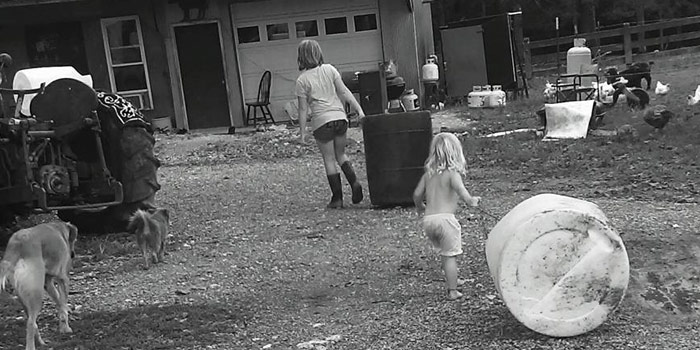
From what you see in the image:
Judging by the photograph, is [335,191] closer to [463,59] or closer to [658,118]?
[658,118]

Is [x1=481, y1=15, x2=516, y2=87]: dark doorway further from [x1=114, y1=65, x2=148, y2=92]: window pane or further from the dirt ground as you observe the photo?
the dirt ground

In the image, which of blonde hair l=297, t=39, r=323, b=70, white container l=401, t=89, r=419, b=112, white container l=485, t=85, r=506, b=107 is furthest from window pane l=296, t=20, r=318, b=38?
blonde hair l=297, t=39, r=323, b=70

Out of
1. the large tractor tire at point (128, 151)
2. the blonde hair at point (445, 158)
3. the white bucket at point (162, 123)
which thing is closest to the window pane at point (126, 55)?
the white bucket at point (162, 123)

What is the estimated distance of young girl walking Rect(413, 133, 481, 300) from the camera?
4977 millimetres

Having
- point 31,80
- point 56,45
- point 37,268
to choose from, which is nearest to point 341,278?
point 37,268

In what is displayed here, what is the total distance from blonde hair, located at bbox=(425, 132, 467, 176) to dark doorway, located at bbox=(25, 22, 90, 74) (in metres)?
13.4

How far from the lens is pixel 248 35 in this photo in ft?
57.3

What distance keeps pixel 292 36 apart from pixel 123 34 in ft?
12.1

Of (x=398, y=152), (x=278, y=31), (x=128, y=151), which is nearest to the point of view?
(x=128, y=151)

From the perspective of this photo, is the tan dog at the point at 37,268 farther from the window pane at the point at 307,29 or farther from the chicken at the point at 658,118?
the window pane at the point at 307,29

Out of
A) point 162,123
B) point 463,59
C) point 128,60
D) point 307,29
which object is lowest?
point 162,123

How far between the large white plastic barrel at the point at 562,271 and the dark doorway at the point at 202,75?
13.7 meters

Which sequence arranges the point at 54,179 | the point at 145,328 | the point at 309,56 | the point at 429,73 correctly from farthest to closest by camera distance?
the point at 429,73
the point at 309,56
the point at 54,179
the point at 145,328

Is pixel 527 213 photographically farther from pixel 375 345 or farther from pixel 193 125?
pixel 193 125
